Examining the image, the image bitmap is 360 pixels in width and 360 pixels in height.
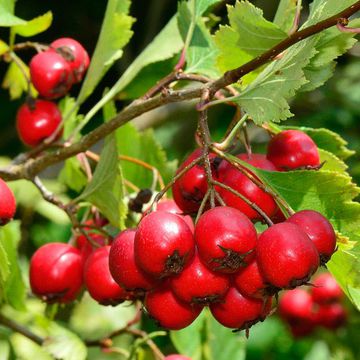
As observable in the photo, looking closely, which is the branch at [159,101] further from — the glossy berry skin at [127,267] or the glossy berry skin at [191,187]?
the glossy berry skin at [127,267]

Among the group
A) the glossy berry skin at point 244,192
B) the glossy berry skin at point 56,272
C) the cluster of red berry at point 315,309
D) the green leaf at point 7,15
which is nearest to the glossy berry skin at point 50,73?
the green leaf at point 7,15

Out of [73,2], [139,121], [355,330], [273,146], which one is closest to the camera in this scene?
[273,146]

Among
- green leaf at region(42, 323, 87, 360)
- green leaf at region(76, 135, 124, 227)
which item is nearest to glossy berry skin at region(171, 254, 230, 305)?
green leaf at region(76, 135, 124, 227)

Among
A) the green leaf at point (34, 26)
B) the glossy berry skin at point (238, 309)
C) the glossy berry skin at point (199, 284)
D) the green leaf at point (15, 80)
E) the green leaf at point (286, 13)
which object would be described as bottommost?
the green leaf at point (15, 80)

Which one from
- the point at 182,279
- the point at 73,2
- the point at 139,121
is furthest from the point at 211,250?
the point at 73,2

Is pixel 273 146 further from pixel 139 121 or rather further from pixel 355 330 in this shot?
pixel 355 330

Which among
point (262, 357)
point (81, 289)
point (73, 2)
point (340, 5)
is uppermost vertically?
point (340, 5)

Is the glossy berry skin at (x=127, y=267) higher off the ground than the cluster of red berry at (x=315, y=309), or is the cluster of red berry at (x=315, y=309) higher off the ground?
the glossy berry skin at (x=127, y=267)
